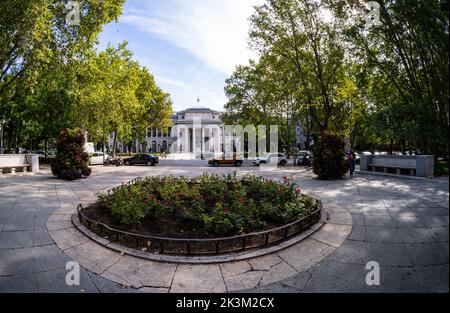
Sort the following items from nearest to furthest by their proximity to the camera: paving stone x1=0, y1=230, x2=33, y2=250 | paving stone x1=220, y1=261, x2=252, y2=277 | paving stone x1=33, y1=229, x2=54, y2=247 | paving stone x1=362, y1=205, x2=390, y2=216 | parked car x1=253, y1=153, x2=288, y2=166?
paving stone x1=362, y1=205, x2=390, y2=216
paving stone x1=220, y1=261, x2=252, y2=277
paving stone x1=0, y1=230, x2=33, y2=250
paving stone x1=33, y1=229, x2=54, y2=247
parked car x1=253, y1=153, x2=288, y2=166

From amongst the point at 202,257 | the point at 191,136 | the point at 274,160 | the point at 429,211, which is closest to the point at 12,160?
the point at 202,257

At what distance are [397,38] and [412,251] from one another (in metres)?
2.71

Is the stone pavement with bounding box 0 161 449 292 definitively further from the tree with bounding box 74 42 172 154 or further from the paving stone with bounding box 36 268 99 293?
the tree with bounding box 74 42 172 154

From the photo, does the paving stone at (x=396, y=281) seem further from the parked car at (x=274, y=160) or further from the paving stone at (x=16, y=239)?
the parked car at (x=274, y=160)

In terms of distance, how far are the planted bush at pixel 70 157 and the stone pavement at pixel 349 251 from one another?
304 inches

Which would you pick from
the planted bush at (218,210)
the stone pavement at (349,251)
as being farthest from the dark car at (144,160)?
the stone pavement at (349,251)

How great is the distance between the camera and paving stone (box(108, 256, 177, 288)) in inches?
169

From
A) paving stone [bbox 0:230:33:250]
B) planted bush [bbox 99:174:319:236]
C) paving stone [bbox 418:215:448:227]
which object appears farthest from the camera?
planted bush [bbox 99:174:319:236]

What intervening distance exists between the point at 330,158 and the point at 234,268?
471 inches

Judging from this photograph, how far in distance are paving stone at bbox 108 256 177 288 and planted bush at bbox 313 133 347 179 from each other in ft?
40.6

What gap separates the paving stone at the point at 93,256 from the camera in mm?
4742

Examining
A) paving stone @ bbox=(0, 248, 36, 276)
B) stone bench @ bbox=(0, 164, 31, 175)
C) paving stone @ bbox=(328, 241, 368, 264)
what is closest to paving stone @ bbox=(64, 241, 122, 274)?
paving stone @ bbox=(0, 248, 36, 276)

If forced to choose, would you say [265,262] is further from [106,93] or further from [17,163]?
[106,93]
